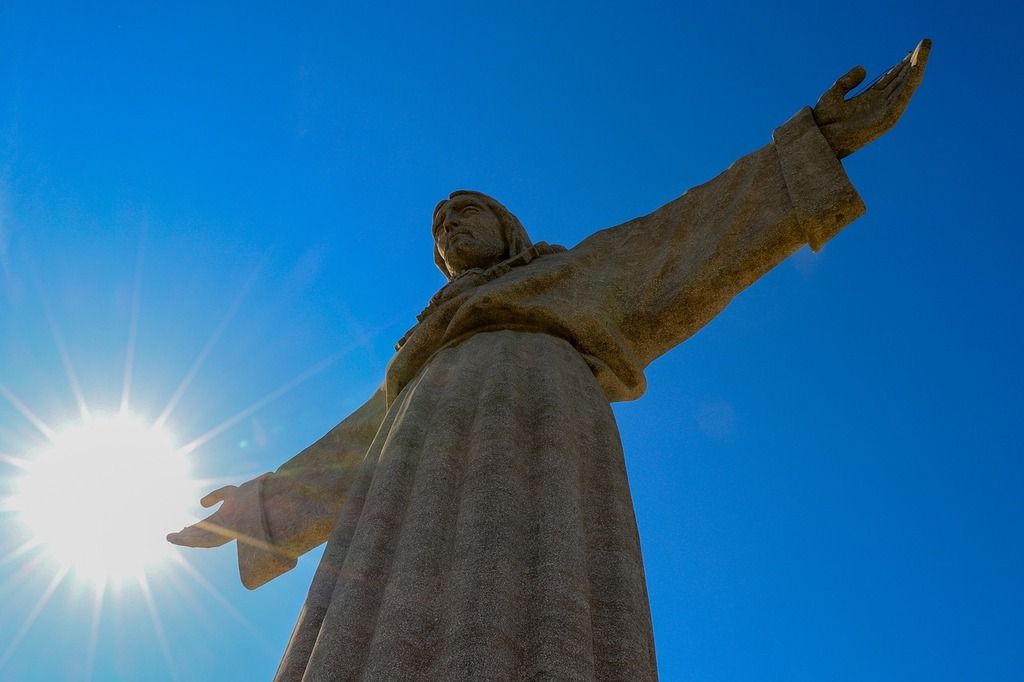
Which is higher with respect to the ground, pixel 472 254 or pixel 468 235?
pixel 468 235

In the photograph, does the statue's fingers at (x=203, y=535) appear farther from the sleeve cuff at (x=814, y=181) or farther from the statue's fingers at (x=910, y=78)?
the statue's fingers at (x=910, y=78)

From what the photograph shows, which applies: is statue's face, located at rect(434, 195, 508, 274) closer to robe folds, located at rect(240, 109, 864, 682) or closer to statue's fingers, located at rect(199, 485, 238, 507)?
robe folds, located at rect(240, 109, 864, 682)

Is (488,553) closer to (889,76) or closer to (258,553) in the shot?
(258,553)

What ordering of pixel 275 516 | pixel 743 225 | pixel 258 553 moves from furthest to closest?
pixel 275 516, pixel 258 553, pixel 743 225

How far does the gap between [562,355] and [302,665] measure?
8.25ft

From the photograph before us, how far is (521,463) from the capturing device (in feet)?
14.6

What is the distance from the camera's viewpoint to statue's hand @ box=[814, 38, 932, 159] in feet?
20.6

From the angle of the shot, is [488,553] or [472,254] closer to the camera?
[488,553]

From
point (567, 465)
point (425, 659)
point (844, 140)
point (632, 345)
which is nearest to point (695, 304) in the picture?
point (632, 345)

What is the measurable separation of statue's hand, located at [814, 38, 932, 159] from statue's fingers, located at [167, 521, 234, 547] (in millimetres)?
5085

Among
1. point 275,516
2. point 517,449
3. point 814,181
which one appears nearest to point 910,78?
point 814,181

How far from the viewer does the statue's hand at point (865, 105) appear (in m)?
6.28

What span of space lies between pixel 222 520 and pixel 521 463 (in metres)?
3.26

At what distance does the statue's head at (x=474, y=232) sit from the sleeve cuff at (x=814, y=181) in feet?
7.57
